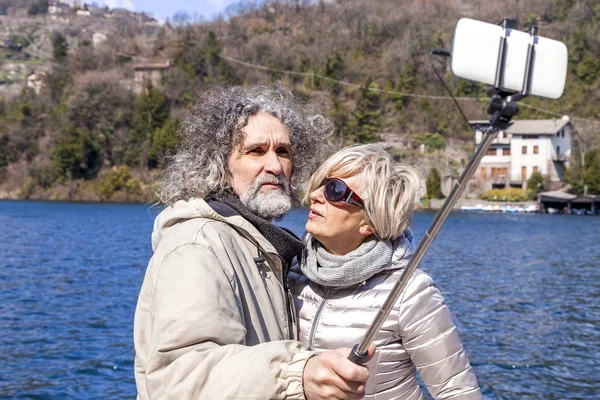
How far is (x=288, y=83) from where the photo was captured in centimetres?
9331

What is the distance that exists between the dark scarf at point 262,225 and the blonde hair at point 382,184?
0.28 m

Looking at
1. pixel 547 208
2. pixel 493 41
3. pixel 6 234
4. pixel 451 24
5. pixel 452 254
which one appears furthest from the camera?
pixel 451 24

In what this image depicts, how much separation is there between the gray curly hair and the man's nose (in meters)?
0.12

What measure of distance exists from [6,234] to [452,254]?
2037 centimetres

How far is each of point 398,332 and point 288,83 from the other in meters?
92.1

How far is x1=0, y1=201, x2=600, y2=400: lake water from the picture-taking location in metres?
10.3

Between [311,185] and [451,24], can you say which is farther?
Answer: [451,24]

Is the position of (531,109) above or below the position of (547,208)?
above

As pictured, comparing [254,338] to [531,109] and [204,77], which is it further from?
[204,77]

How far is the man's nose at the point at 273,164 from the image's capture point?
264 cm

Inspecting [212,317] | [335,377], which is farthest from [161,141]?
[335,377]

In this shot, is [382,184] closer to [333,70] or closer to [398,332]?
[398,332]

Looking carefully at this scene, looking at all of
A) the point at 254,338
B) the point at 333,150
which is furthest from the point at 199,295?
the point at 333,150

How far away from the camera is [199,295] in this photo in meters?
1.89
